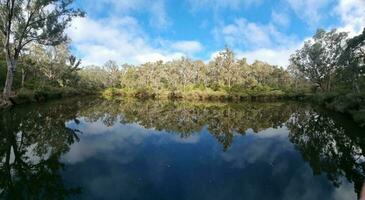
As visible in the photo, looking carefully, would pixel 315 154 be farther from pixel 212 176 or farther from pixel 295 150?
pixel 212 176

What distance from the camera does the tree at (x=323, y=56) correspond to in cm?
5975

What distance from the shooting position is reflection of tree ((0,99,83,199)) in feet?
25.2

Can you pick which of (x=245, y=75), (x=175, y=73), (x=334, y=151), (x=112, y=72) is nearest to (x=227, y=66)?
(x=245, y=75)

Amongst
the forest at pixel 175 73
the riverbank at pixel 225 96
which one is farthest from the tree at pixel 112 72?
the riverbank at pixel 225 96

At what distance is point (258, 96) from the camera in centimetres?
6844

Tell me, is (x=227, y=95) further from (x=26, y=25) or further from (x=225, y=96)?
(x=26, y=25)

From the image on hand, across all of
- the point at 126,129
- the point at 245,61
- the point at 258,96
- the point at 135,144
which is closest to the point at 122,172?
the point at 135,144

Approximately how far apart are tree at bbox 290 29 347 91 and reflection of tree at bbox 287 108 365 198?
4474 cm

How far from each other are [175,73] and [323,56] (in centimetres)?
5119

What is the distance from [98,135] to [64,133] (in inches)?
75.0

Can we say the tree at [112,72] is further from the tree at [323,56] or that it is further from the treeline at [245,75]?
the tree at [323,56]

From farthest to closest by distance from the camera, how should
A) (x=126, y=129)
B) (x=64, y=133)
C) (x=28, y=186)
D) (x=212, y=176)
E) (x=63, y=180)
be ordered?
1. (x=126, y=129)
2. (x=64, y=133)
3. (x=212, y=176)
4. (x=63, y=180)
5. (x=28, y=186)

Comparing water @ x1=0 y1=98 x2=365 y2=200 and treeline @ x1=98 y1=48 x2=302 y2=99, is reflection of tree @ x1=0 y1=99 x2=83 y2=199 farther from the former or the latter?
treeline @ x1=98 y1=48 x2=302 y2=99

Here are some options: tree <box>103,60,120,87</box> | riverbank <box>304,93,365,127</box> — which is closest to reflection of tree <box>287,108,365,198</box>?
riverbank <box>304,93,365,127</box>
